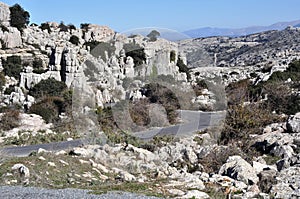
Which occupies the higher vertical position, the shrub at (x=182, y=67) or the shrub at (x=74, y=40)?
the shrub at (x=74, y=40)

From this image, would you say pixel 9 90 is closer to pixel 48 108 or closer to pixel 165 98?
pixel 48 108

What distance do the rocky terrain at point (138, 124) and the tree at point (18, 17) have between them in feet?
7.16

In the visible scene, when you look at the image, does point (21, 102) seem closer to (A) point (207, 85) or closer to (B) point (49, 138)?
(B) point (49, 138)

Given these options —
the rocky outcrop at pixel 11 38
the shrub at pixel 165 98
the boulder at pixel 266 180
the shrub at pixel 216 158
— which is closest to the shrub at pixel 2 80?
the shrub at pixel 165 98

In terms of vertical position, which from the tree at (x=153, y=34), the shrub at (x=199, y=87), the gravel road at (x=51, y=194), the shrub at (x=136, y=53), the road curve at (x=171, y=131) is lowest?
the road curve at (x=171, y=131)

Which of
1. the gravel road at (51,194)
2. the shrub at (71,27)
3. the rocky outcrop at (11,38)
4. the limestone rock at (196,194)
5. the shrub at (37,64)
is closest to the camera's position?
the gravel road at (51,194)

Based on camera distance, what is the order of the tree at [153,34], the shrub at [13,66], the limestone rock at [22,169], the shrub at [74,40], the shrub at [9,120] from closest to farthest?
the limestone rock at [22,169] < the shrub at [9,120] < the tree at [153,34] < the shrub at [13,66] < the shrub at [74,40]

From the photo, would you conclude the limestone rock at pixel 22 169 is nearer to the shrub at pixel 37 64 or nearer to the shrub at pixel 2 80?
A: the shrub at pixel 2 80

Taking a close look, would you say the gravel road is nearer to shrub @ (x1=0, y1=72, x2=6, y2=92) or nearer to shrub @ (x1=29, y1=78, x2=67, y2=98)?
shrub @ (x1=29, y1=78, x2=67, y2=98)

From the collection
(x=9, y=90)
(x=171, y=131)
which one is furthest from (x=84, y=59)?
(x=171, y=131)

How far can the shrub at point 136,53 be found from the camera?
39.9m

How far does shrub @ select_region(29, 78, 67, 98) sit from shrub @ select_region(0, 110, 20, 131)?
5801mm

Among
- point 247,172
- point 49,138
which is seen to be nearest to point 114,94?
point 49,138

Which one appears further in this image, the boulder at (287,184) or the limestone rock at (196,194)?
the boulder at (287,184)
